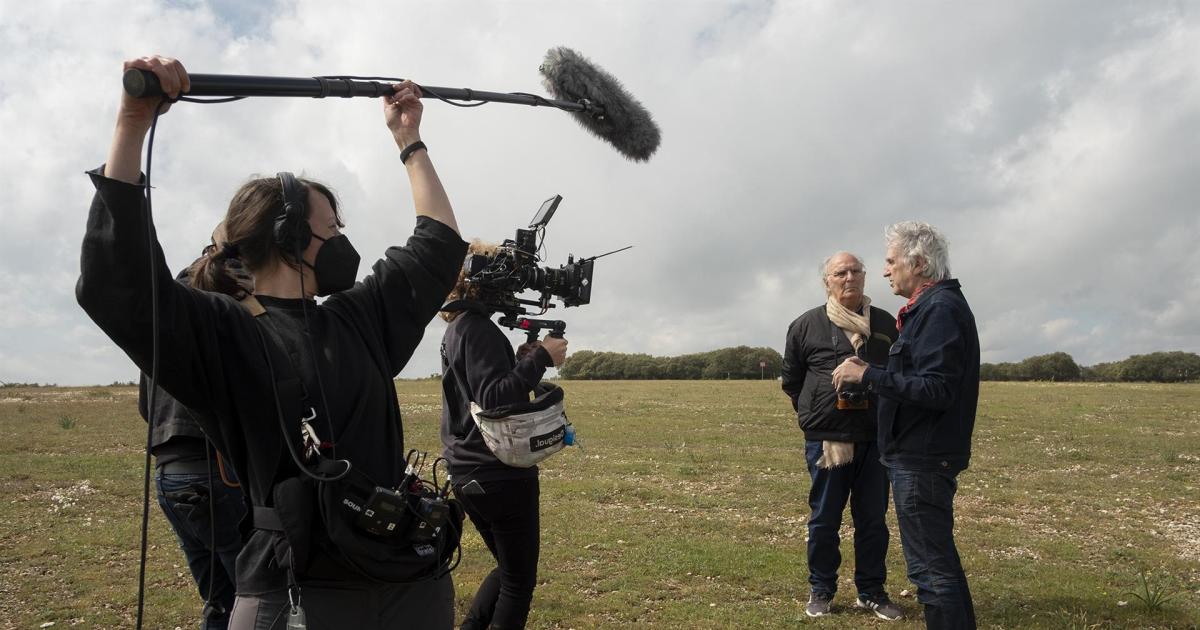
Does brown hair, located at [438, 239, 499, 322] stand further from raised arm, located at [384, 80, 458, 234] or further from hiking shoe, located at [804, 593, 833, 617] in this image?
hiking shoe, located at [804, 593, 833, 617]

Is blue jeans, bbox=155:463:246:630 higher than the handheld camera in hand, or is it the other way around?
the handheld camera in hand

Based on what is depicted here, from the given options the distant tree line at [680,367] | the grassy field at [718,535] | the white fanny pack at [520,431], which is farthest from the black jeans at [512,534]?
the distant tree line at [680,367]

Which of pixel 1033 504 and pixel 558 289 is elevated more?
pixel 558 289

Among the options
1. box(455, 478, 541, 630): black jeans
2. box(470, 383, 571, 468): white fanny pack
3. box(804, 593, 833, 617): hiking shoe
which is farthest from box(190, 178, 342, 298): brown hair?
box(804, 593, 833, 617): hiking shoe

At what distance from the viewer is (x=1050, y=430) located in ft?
70.4

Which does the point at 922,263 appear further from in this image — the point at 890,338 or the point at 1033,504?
the point at 1033,504

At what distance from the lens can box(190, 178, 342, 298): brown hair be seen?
276cm

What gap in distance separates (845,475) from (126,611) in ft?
22.0

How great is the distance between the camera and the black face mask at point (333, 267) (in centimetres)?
279

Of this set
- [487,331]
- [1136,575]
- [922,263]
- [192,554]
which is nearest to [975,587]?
[1136,575]

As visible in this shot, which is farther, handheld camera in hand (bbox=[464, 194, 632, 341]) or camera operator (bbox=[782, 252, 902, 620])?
camera operator (bbox=[782, 252, 902, 620])

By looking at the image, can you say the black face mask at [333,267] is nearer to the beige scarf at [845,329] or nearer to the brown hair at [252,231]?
the brown hair at [252,231]

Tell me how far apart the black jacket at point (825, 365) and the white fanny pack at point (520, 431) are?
3026mm

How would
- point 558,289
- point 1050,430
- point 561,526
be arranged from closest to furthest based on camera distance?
point 558,289 → point 561,526 → point 1050,430
